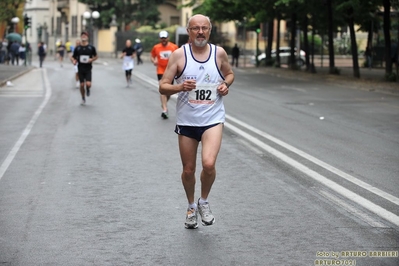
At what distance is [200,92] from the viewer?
7.43 meters

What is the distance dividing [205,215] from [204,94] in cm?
104

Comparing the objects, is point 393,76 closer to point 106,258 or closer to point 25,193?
point 25,193

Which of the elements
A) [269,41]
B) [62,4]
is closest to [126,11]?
[62,4]

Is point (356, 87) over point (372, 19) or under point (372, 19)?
under

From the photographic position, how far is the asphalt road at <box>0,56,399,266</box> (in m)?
6.76

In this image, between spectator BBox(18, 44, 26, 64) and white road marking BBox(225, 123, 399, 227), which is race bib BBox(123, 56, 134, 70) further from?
spectator BBox(18, 44, 26, 64)

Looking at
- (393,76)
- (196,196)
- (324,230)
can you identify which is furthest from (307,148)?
(393,76)

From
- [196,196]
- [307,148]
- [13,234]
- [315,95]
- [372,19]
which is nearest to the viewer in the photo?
[13,234]

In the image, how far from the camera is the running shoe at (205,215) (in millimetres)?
7555

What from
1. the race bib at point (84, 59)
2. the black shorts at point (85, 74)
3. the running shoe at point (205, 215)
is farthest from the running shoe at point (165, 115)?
the running shoe at point (205, 215)

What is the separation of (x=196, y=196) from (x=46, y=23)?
3840 inches

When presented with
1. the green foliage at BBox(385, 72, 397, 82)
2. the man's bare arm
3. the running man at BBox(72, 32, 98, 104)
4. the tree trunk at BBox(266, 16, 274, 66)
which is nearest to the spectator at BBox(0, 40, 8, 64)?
the tree trunk at BBox(266, 16, 274, 66)

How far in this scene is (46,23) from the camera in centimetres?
10412

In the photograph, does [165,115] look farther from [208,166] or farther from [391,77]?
[391,77]
